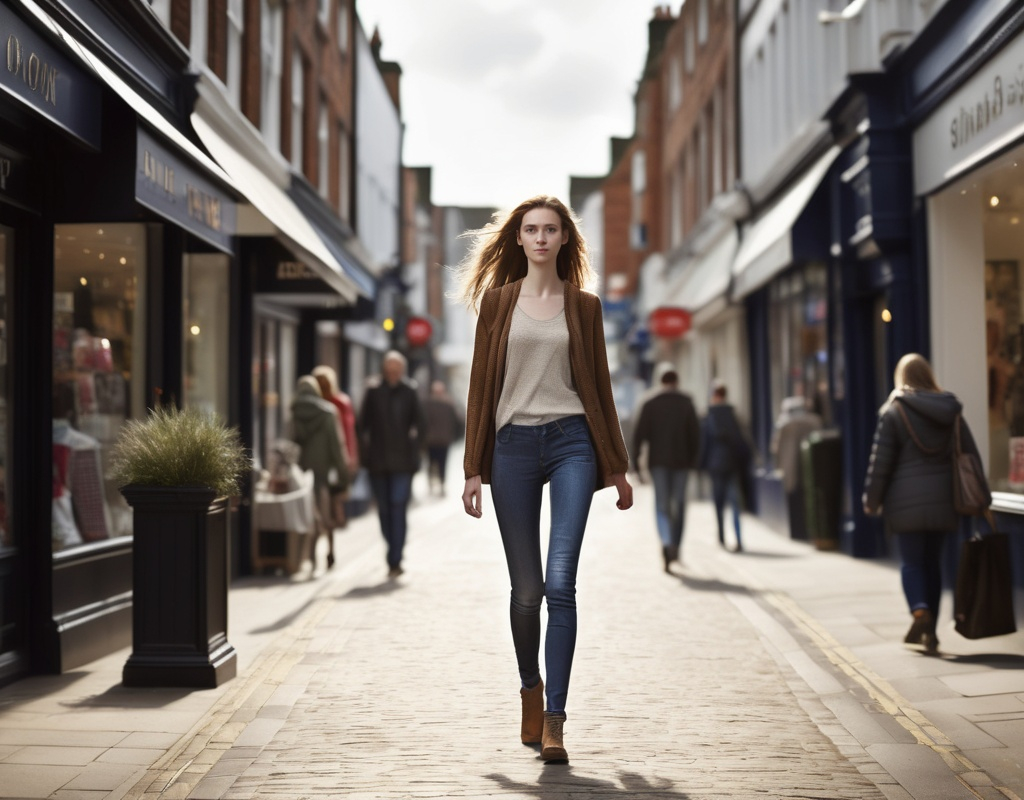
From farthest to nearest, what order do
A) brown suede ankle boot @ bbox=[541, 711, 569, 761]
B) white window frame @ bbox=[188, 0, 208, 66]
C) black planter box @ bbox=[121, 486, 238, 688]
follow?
white window frame @ bbox=[188, 0, 208, 66] → black planter box @ bbox=[121, 486, 238, 688] → brown suede ankle boot @ bbox=[541, 711, 569, 761]

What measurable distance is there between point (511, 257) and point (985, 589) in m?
3.44

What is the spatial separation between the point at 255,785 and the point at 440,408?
64.5 ft

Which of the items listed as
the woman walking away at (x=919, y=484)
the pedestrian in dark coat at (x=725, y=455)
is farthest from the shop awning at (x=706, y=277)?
the woman walking away at (x=919, y=484)

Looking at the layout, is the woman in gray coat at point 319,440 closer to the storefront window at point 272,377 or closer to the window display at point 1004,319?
the storefront window at point 272,377

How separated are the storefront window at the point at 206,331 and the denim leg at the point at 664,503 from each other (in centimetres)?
386

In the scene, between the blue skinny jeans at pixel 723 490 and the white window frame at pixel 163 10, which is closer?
the white window frame at pixel 163 10

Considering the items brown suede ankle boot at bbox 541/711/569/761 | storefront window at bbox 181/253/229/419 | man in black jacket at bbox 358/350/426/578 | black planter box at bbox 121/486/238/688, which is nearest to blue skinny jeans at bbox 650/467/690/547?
man in black jacket at bbox 358/350/426/578

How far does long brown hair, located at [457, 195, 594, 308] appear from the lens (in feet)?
19.5

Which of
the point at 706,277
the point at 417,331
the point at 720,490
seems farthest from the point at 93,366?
the point at 417,331

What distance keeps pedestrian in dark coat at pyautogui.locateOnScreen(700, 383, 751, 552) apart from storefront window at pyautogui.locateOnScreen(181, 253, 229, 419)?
5.00 metres

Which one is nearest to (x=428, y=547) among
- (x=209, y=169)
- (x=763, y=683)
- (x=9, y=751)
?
(x=209, y=169)

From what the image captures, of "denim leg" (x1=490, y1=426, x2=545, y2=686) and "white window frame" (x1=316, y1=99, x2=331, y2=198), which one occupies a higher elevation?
"white window frame" (x1=316, y1=99, x2=331, y2=198)

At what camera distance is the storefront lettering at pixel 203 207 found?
8.73 m

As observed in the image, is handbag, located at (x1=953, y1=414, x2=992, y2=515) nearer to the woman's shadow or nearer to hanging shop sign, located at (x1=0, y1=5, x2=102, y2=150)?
the woman's shadow
